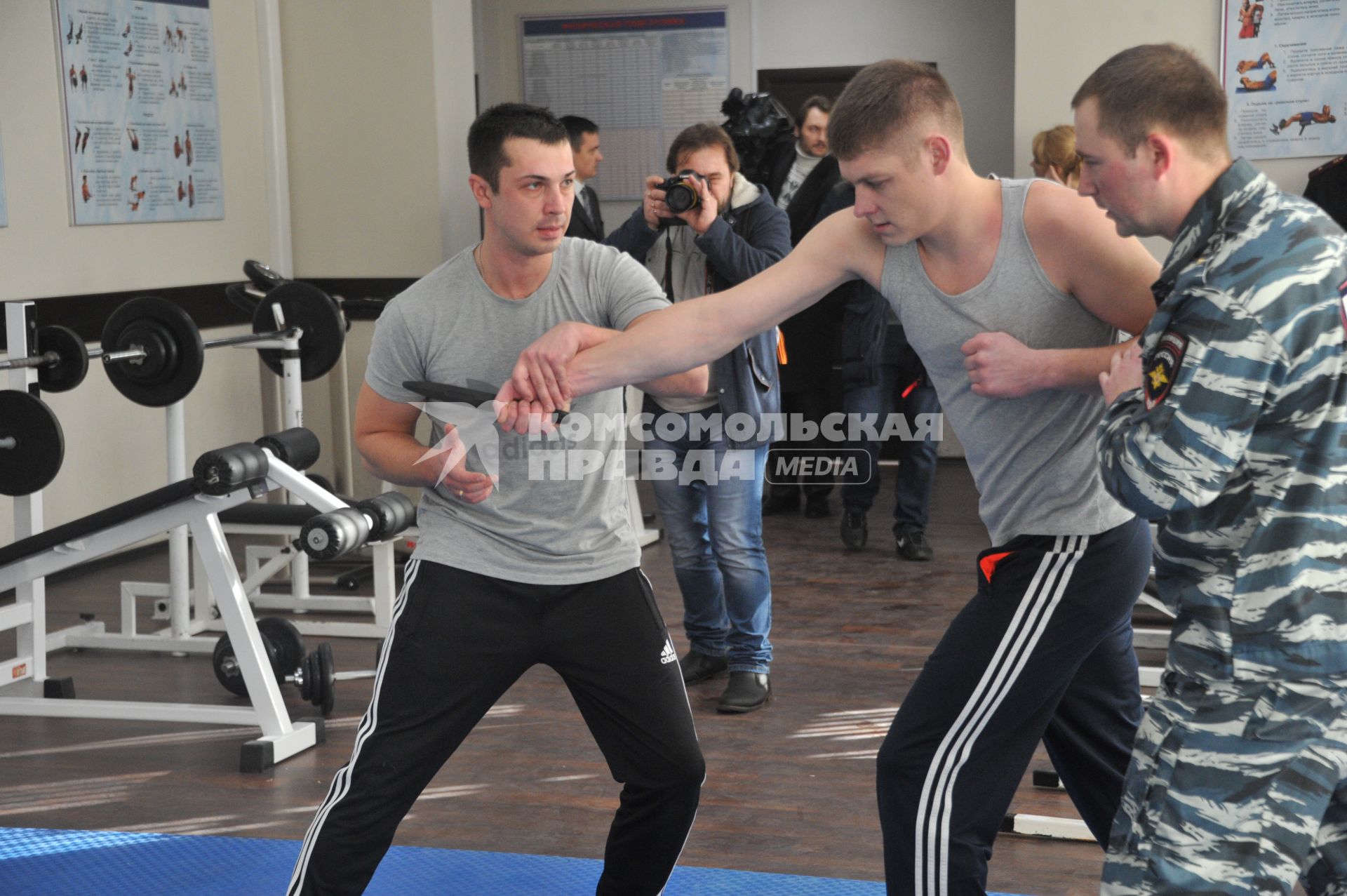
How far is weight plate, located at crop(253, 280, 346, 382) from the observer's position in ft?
15.2

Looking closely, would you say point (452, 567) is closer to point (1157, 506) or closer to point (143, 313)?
point (1157, 506)

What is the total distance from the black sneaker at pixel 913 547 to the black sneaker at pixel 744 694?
176 cm

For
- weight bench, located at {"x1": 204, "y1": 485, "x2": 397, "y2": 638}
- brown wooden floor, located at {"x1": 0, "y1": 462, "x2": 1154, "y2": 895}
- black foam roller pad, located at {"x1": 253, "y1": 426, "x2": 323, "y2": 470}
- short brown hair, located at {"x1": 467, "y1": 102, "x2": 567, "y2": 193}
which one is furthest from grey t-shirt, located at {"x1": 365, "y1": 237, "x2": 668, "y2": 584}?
weight bench, located at {"x1": 204, "y1": 485, "x2": 397, "y2": 638}

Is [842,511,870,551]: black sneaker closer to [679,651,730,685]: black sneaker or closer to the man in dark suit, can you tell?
the man in dark suit

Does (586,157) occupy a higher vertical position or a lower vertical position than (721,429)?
higher

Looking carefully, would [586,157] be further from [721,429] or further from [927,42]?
[927,42]

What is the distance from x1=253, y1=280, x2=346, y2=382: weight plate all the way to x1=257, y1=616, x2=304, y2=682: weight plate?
1.30 m

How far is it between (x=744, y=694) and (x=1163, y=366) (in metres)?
2.32

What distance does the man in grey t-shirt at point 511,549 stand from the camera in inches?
78.0

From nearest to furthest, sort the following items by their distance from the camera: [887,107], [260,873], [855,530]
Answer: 1. [887,107]
2. [260,873]
3. [855,530]

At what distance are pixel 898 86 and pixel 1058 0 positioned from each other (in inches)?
172

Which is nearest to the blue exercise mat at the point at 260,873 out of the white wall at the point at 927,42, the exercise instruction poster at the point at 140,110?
the exercise instruction poster at the point at 140,110

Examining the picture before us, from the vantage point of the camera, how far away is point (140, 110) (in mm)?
5574

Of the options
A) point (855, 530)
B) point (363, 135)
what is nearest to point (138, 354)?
point (363, 135)
